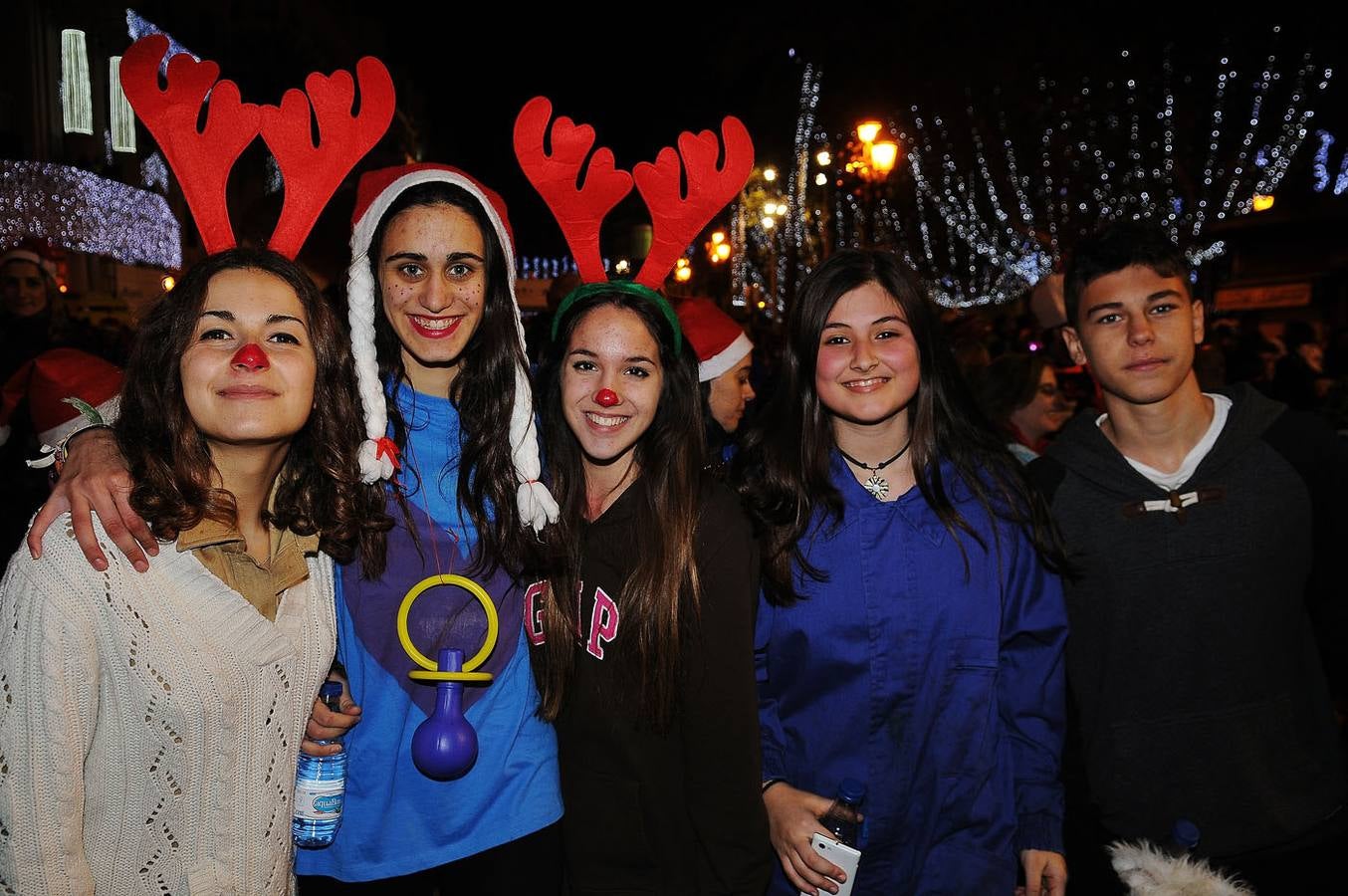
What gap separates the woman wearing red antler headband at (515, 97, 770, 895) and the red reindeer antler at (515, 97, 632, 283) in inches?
14.0

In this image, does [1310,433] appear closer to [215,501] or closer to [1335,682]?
[1335,682]

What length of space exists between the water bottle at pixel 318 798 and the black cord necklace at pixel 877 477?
5.78ft

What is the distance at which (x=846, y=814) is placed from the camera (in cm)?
271

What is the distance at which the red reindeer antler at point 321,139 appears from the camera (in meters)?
2.73

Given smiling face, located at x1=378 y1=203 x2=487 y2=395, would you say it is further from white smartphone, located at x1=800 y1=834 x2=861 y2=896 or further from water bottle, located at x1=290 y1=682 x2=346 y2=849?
white smartphone, located at x1=800 y1=834 x2=861 y2=896

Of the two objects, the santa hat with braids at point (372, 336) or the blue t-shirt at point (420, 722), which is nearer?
the blue t-shirt at point (420, 722)

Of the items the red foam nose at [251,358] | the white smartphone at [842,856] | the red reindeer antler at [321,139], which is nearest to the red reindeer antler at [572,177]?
the red reindeer antler at [321,139]

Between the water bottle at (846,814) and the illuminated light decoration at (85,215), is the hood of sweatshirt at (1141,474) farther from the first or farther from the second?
the illuminated light decoration at (85,215)

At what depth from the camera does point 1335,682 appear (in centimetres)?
309

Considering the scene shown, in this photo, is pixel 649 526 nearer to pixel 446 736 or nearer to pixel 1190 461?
pixel 446 736

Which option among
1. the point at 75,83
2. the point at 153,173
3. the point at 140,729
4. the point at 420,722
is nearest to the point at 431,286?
the point at 420,722

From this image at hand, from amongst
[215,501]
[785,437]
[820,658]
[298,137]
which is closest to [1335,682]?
[820,658]

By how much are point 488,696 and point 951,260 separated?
111 feet

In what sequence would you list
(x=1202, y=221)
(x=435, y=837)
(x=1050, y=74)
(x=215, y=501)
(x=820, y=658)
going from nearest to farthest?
(x=215, y=501)
(x=435, y=837)
(x=820, y=658)
(x=1050, y=74)
(x=1202, y=221)
